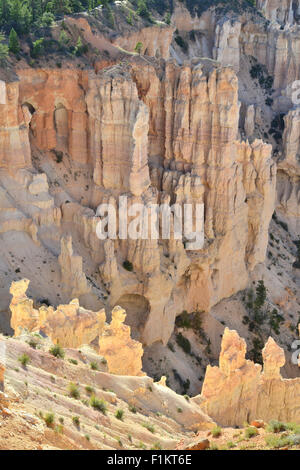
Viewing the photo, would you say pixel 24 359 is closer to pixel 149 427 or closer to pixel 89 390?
pixel 89 390

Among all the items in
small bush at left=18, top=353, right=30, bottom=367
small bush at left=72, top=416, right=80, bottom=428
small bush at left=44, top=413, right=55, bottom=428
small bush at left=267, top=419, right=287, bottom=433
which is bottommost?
small bush at left=267, top=419, right=287, bottom=433

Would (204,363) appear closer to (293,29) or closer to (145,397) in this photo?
(145,397)

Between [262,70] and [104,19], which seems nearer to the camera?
[104,19]

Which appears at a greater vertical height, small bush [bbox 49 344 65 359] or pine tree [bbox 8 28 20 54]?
pine tree [bbox 8 28 20 54]

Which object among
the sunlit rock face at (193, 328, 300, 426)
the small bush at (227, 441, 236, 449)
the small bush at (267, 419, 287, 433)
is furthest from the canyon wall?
the small bush at (227, 441, 236, 449)

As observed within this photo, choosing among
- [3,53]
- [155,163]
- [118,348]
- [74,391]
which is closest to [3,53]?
[3,53]

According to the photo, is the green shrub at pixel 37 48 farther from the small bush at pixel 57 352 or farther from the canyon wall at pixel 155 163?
the small bush at pixel 57 352

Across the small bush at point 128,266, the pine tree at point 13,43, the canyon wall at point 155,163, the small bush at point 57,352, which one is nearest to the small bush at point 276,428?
the small bush at point 57,352

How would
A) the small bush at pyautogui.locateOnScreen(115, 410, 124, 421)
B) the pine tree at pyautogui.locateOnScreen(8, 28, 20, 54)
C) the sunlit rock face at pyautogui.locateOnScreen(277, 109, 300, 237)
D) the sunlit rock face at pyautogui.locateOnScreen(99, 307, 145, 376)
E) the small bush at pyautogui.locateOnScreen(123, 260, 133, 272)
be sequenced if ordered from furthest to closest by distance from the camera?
the sunlit rock face at pyautogui.locateOnScreen(277, 109, 300, 237) < the small bush at pyautogui.locateOnScreen(123, 260, 133, 272) < the pine tree at pyautogui.locateOnScreen(8, 28, 20, 54) < the sunlit rock face at pyautogui.locateOnScreen(99, 307, 145, 376) < the small bush at pyautogui.locateOnScreen(115, 410, 124, 421)

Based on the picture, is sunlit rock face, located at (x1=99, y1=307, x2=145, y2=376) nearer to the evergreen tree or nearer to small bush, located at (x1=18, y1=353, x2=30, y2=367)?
small bush, located at (x1=18, y1=353, x2=30, y2=367)

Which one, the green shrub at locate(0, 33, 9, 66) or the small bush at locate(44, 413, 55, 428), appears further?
the green shrub at locate(0, 33, 9, 66)
